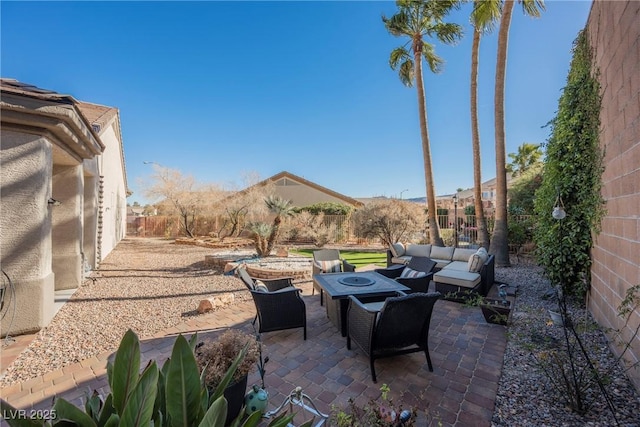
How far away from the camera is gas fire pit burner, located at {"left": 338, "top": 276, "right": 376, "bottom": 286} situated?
15.0ft

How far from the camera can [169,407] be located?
136 cm

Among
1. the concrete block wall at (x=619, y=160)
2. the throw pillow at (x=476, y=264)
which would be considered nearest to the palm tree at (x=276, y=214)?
the throw pillow at (x=476, y=264)

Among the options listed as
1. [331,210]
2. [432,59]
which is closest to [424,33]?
[432,59]

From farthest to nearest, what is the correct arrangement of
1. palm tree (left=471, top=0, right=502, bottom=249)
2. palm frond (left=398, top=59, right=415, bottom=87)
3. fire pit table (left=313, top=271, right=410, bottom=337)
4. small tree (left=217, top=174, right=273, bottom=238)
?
1. small tree (left=217, top=174, right=273, bottom=238)
2. palm frond (left=398, top=59, right=415, bottom=87)
3. palm tree (left=471, top=0, right=502, bottom=249)
4. fire pit table (left=313, top=271, right=410, bottom=337)

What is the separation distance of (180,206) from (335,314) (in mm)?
16575

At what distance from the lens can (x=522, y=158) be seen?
21.1 meters


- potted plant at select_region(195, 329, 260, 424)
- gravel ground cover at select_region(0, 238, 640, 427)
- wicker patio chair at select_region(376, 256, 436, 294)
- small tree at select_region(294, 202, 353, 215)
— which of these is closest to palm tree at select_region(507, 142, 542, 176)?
small tree at select_region(294, 202, 353, 215)

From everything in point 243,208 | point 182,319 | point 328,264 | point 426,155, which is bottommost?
point 182,319

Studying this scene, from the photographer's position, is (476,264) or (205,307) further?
(476,264)

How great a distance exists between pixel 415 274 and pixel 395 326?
2.29 m

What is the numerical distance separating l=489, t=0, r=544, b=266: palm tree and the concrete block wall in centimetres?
449

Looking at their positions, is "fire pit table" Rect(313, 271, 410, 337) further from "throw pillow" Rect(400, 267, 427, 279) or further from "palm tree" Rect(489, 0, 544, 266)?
"palm tree" Rect(489, 0, 544, 266)

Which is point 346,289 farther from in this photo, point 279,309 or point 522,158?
point 522,158

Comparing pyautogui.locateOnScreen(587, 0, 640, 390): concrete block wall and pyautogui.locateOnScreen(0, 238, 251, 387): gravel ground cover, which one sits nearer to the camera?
pyautogui.locateOnScreen(587, 0, 640, 390): concrete block wall
